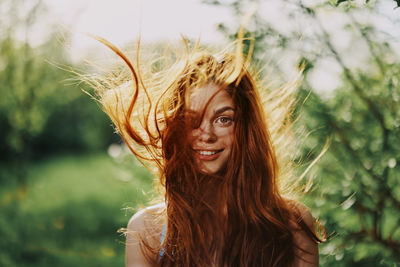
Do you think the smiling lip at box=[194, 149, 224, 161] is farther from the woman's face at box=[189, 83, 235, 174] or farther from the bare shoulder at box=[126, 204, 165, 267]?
the bare shoulder at box=[126, 204, 165, 267]

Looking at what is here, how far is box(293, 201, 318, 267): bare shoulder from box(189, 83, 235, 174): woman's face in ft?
1.33

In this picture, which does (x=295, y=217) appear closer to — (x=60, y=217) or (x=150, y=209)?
(x=150, y=209)

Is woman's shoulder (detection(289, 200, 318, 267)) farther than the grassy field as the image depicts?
No

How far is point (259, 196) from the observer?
1688 millimetres

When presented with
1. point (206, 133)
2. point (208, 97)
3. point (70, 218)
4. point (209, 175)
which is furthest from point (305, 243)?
point (70, 218)

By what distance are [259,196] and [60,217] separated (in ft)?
21.1

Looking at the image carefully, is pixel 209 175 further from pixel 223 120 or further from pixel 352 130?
pixel 352 130

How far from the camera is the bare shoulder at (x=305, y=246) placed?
1.58 metres

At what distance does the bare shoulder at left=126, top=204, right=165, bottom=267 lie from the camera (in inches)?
64.5

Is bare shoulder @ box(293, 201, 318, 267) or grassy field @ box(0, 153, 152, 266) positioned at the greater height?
bare shoulder @ box(293, 201, 318, 267)

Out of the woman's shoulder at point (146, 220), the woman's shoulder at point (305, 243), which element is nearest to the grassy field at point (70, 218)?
the woman's shoulder at point (146, 220)

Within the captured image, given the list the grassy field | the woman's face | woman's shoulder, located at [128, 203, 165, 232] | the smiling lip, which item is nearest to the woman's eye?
the woman's face

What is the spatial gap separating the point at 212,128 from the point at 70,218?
638cm

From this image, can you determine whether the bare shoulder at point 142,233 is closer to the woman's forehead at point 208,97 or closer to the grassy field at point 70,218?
the woman's forehead at point 208,97
